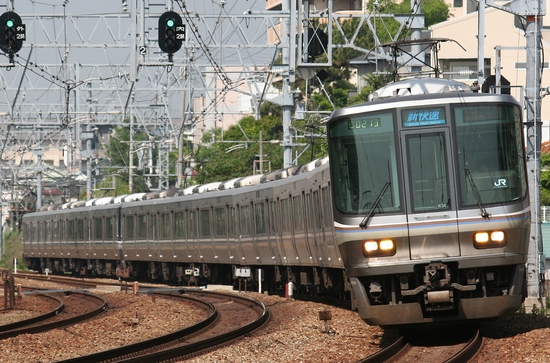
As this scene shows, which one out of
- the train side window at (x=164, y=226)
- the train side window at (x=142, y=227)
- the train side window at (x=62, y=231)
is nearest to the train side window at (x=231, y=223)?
the train side window at (x=164, y=226)

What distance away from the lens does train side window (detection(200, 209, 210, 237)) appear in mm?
30062

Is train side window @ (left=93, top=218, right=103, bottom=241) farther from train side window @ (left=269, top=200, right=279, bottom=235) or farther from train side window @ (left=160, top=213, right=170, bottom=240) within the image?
train side window @ (left=269, top=200, right=279, bottom=235)

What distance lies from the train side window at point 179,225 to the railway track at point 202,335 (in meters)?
7.95

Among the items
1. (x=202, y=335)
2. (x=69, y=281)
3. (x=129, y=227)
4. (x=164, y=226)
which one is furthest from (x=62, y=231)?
(x=202, y=335)

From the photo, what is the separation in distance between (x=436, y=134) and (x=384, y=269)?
5.06ft

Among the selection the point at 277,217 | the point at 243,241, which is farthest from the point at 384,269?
the point at 243,241

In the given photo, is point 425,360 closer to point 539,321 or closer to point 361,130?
point 361,130

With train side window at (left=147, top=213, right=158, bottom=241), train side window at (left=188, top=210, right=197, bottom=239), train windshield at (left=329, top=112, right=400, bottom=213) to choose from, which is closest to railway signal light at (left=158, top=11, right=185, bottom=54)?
train windshield at (left=329, top=112, right=400, bottom=213)

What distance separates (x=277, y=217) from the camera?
23.9 metres

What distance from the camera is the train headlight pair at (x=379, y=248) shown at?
40.7ft

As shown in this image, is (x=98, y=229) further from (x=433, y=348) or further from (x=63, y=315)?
(x=433, y=348)

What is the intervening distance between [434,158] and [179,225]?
20.4 m

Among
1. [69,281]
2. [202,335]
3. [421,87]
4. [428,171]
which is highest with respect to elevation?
[421,87]

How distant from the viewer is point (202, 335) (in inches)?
630
